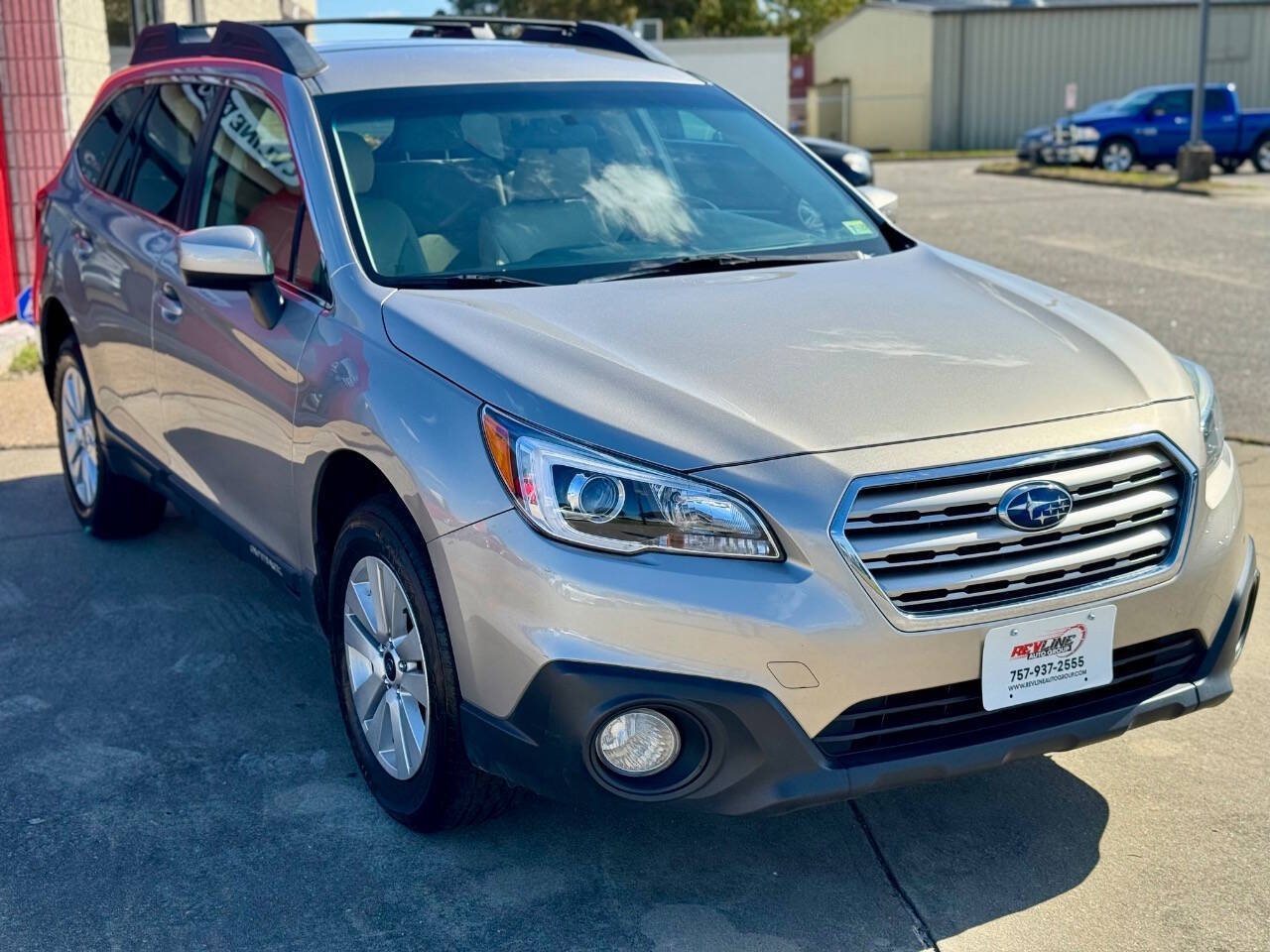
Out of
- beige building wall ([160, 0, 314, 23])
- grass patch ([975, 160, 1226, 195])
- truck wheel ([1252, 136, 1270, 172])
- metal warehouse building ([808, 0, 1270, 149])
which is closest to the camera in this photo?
beige building wall ([160, 0, 314, 23])

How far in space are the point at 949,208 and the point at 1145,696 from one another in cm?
1758

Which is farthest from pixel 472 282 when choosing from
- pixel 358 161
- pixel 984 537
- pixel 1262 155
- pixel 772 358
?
pixel 1262 155

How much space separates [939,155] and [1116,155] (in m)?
10.5

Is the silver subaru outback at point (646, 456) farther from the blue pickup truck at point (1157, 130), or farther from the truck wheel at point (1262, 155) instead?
the truck wheel at point (1262, 155)

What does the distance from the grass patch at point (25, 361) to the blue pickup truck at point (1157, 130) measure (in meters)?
24.3

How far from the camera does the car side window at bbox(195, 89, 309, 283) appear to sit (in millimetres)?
3953

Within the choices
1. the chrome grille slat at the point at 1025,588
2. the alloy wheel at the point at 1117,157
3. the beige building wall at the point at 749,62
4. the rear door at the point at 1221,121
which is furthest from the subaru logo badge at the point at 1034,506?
the beige building wall at the point at 749,62

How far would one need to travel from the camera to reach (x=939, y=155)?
39.7 m

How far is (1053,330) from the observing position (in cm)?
356

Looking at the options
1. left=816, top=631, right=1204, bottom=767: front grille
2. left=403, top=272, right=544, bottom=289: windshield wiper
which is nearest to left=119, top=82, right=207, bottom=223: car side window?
left=403, top=272, right=544, bottom=289: windshield wiper

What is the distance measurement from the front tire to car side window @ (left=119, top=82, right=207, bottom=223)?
181 centimetres

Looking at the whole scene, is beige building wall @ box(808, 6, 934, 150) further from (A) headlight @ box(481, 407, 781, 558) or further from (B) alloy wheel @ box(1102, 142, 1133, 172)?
(A) headlight @ box(481, 407, 781, 558)

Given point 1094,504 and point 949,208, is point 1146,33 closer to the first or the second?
point 949,208

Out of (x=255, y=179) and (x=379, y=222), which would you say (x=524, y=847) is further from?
(x=255, y=179)
